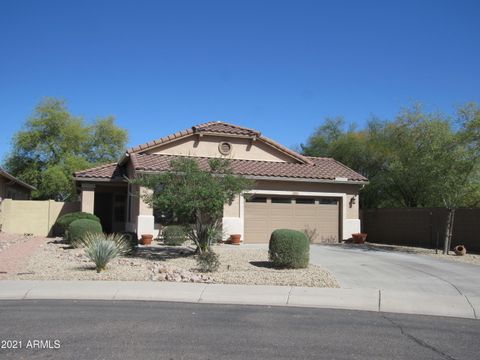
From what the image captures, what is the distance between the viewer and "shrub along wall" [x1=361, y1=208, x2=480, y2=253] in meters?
21.2

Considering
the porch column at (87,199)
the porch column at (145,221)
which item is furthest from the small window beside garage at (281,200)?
the porch column at (87,199)

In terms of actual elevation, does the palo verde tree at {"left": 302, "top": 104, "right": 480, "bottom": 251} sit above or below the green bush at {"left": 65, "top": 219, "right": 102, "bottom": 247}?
above

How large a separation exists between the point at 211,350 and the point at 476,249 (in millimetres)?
17402

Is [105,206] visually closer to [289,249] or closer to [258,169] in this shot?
[258,169]

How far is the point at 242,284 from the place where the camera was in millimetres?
11930

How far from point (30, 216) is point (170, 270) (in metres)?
15.3

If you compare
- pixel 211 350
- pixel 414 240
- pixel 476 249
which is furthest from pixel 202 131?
pixel 211 350

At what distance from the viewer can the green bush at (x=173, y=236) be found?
20109 mm

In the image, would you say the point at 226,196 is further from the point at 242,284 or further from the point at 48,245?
the point at 48,245

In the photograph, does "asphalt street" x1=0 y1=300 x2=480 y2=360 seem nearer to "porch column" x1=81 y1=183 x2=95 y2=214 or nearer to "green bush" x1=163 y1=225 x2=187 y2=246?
"green bush" x1=163 y1=225 x2=187 y2=246

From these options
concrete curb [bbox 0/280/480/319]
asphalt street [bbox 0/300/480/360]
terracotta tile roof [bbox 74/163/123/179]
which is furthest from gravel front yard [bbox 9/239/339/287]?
terracotta tile roof [bbox 74/163/123/179]

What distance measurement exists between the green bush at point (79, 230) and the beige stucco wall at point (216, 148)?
5.58 metres

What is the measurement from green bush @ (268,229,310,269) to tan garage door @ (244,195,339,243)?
859cm

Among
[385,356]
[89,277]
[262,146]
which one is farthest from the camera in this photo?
[262,146]
